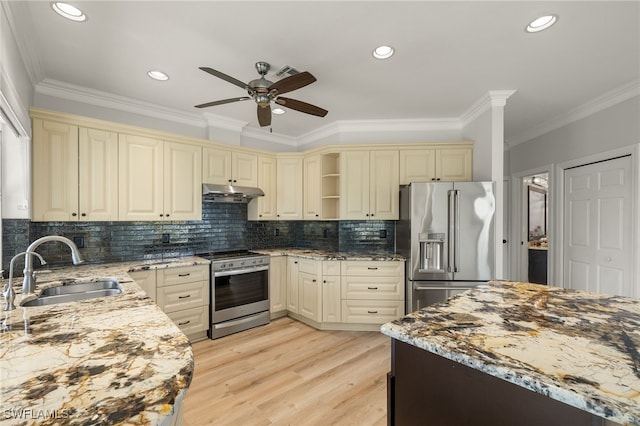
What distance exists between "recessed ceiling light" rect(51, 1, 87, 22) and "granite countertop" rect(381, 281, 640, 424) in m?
2.57

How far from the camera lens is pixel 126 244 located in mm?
3061

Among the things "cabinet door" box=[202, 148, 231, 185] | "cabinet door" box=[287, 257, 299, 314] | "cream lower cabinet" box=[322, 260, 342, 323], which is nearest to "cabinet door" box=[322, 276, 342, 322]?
"cream lower cabinet" box=[322, 260, 342, 323]

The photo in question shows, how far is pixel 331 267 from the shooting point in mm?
3375

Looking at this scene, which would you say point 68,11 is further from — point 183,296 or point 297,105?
point 183,296

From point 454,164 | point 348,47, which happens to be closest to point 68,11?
→ point 348,47

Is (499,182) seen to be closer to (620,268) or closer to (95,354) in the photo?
(620,268)

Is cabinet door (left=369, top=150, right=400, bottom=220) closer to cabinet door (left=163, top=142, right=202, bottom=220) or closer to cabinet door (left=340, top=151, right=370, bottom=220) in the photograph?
cabinet door (left=340, top=151, right=370, bottom=220)

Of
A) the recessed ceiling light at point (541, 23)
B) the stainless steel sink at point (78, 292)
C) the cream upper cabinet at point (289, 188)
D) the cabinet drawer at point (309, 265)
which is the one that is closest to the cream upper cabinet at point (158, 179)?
the stainless steel sink at point (78, 292)

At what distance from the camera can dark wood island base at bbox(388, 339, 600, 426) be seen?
0.86 m

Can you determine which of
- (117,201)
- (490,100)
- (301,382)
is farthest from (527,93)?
(117,201)

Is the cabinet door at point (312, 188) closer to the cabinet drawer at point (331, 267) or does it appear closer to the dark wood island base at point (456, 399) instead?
the cabinet drawer at point (331, 267)

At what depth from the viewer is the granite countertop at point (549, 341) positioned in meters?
0.73

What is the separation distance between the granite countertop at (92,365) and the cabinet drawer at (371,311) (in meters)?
2.35

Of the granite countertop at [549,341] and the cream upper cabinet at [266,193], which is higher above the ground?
the cream upper cabinet at [266,193]
